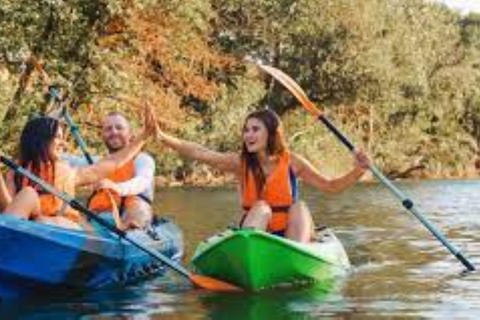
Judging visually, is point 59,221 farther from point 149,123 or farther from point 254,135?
point 254,135

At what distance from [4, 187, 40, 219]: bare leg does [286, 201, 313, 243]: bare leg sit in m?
1.77

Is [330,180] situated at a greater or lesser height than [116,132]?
lesser

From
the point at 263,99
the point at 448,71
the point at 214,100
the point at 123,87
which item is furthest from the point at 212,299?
the point at 448,71

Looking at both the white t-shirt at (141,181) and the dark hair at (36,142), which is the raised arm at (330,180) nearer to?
the white t-shirt at (141,181)

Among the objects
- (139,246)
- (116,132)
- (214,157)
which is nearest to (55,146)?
(139,246)

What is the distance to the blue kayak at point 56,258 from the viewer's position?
20.2 feet

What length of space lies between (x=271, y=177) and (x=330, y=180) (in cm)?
44

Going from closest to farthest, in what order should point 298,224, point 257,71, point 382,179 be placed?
point 298,224, point 382,179, point 257,71

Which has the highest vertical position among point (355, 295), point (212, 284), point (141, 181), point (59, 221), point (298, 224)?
point (141, 181)

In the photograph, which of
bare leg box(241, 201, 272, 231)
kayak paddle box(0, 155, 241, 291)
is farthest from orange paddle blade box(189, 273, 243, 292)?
bare leg box(241, 201, 272, 231)

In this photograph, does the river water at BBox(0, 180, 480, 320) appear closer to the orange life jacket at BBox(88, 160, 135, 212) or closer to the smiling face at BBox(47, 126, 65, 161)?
the orange life jacket at BBox(88, 160, 135, 212)

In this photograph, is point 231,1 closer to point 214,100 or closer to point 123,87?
point 214,100

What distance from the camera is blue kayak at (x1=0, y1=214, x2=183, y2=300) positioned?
6.17 m

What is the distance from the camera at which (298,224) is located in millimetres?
7277
